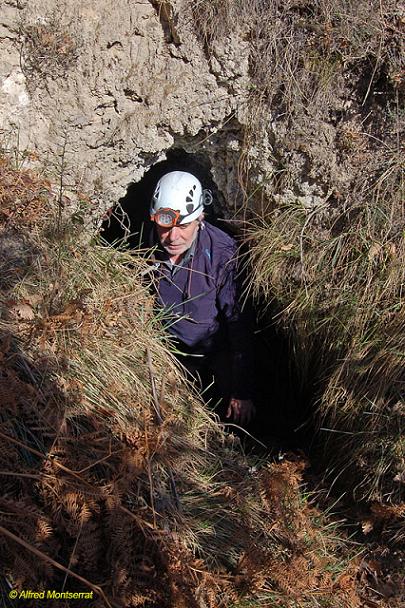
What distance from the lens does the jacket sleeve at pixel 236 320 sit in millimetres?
4145

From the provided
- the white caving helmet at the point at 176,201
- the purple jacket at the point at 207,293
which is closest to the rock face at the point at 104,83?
the white caving helmet at the point at 176,201

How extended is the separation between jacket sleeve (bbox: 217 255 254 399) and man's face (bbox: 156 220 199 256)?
0.98 feet

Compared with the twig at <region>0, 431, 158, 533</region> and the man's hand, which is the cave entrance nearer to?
the man's hand

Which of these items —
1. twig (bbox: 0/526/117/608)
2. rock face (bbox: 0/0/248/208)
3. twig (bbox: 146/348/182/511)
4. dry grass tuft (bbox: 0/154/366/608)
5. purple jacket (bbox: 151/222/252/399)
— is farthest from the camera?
purple jacket (bbox: 151/222/252/399)

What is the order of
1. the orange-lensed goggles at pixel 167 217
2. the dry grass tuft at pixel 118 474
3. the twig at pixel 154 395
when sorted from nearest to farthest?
the dry grass tuft at pixel 118 474 → the twig at pixel 154 395 → the orange-lensed goggles at pixel 167 217

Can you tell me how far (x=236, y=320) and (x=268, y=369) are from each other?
684 millimetres

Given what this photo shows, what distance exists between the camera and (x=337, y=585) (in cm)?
279

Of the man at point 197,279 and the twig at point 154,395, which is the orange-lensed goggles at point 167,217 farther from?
the twig at point 154,395

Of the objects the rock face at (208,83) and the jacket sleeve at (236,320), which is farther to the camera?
the jacket sleeve at (236,320)

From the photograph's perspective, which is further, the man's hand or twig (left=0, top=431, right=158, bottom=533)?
the man's hand

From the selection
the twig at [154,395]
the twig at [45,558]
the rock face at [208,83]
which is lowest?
the twig at [45,558]

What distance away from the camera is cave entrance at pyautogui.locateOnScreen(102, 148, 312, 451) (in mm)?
4246

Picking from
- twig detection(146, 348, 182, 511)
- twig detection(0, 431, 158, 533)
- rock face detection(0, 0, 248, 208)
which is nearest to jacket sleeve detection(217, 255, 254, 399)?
rock face detection(0, 0, 248, 208)
